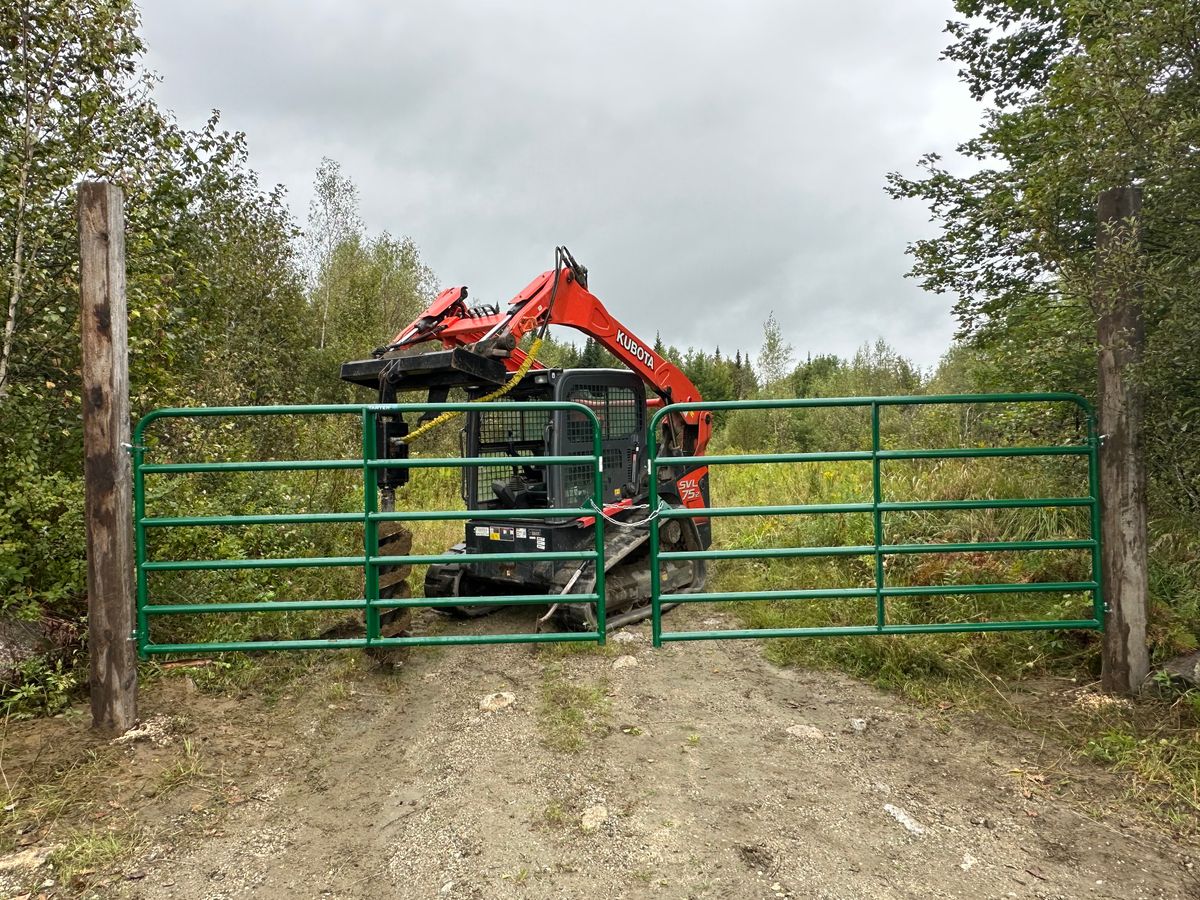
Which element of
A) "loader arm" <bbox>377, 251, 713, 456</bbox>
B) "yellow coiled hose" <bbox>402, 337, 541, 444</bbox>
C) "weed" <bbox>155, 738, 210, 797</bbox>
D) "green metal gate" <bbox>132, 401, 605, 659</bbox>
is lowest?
"weed" <bbox>155, 738, 210, 797</bbox>

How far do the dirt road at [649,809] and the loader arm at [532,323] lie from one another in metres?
2.56

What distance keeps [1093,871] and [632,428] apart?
4.45m

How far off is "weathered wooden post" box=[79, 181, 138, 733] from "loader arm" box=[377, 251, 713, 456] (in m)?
1.61

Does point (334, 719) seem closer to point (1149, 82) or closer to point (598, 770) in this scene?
point (598, 770)

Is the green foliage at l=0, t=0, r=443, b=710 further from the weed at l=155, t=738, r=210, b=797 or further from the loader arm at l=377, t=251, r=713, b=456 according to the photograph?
the loader arm at l=377, t=251, r=713, b=456

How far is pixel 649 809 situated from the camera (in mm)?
2836

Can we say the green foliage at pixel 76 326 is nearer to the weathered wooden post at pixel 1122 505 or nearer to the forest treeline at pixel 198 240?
the forest treeline at pixel 198 240

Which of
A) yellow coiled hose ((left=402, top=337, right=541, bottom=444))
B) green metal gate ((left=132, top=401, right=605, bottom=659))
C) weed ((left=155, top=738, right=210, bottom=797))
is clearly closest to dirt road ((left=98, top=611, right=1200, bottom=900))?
weed ((left=155, top=738, right=210, bottom=797))

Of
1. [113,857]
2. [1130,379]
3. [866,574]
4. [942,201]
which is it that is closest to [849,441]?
[942,201]

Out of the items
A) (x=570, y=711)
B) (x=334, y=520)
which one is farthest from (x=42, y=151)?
(x=570, y=711)

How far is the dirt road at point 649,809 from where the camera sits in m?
2.41

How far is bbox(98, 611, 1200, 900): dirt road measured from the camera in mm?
2414

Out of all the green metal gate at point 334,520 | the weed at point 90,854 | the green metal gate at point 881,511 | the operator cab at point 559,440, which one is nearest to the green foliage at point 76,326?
the green metal gate at point 334,520

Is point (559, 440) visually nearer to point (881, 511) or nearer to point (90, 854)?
point (881, 511)
